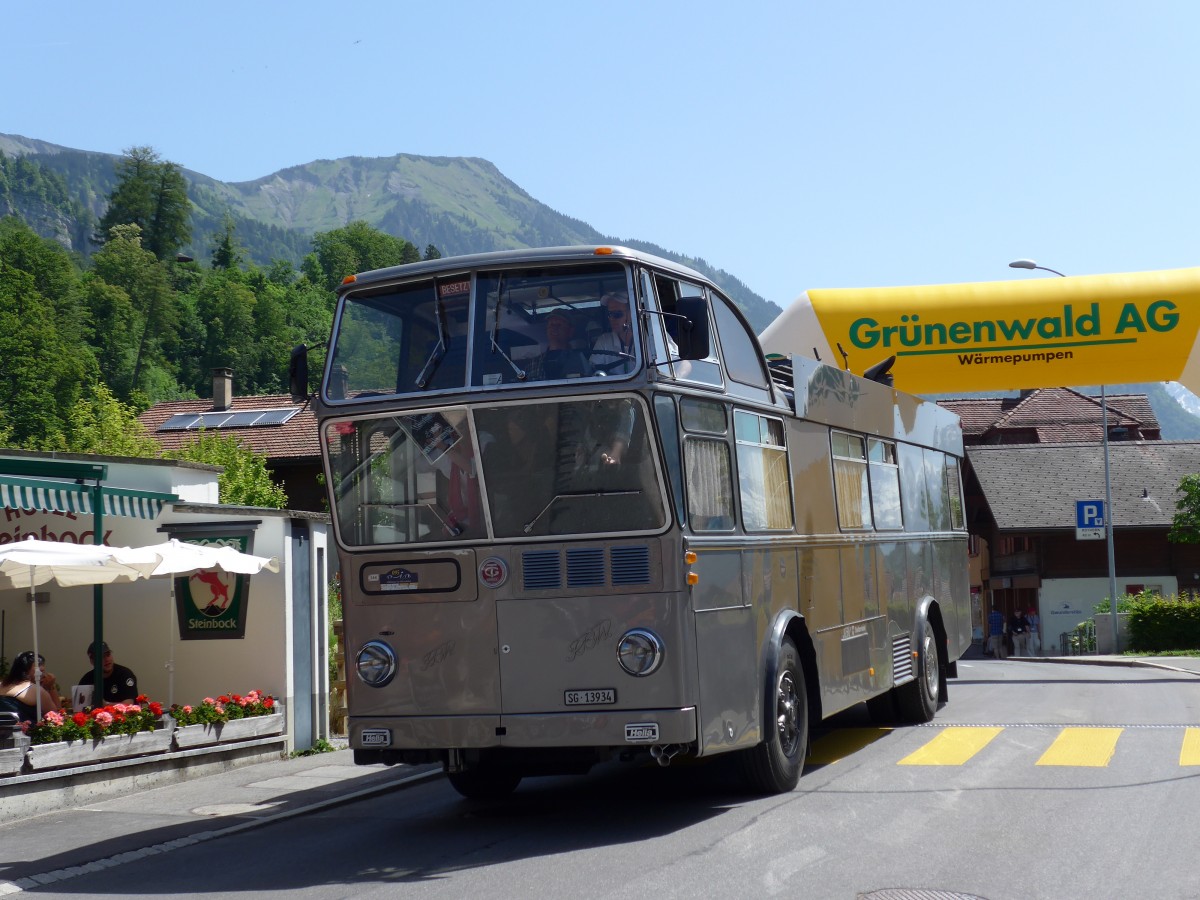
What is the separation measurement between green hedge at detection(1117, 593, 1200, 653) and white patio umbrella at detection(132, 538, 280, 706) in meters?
30.6

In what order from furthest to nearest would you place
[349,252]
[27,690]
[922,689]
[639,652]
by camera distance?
1. [349,252]
2. [922,689]
3. [27,690]
4. [639,652]

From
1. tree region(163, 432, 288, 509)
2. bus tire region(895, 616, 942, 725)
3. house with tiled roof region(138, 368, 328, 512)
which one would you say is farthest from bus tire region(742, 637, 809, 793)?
house with tiled roof region(138, 368, 328, 512)

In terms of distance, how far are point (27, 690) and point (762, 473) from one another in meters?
7.75

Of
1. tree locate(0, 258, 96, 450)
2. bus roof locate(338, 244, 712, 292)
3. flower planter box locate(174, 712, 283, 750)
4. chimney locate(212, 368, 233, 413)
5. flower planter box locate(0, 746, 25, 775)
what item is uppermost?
tree locate(0, 258, 96, 450)

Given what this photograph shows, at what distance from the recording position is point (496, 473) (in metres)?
9.46

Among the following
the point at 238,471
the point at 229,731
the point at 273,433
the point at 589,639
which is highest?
the point at 273,433

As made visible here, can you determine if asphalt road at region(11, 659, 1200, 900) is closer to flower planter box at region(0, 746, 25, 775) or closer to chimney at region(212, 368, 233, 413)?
flower planter box at region(0, 746, 25, 775)

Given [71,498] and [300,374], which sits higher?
[300,374]

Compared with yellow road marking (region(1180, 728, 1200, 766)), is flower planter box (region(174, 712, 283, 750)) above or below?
above

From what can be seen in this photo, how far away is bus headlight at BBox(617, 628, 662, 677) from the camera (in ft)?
29.7

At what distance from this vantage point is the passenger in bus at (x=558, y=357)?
923cm

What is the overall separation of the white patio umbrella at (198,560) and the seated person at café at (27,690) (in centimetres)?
131

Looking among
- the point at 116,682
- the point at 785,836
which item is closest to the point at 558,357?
the point at 785,836

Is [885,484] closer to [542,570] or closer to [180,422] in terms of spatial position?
[542,570]
